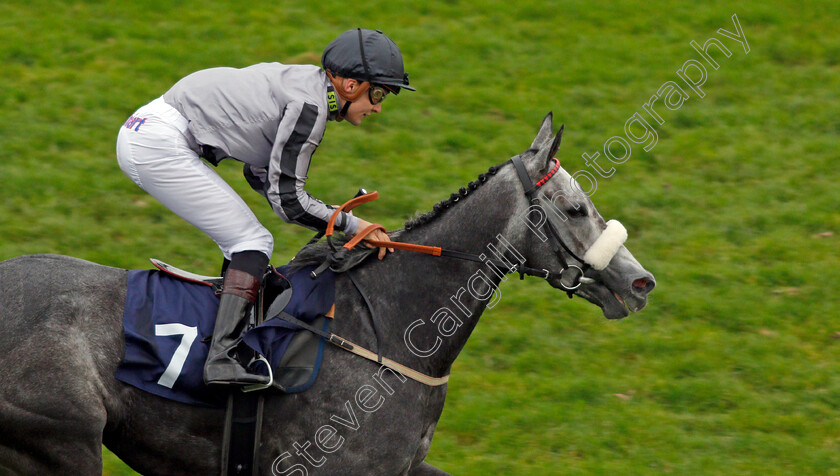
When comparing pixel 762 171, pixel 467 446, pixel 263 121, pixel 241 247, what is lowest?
pixel 467 446

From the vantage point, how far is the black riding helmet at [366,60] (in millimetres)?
4758

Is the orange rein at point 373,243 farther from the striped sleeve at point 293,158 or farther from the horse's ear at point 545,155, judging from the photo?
the horse's ear at point 545,155

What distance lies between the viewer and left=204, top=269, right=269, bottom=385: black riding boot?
441 centimetres

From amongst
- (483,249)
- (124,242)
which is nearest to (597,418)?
(483,249)

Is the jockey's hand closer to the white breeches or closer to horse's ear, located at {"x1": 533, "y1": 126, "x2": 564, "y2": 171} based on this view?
the white breeches

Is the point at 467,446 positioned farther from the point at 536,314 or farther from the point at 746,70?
the point at 746,70

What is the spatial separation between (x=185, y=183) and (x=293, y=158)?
23.3 inches

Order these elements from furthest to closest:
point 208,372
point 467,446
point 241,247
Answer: point 467,446 → point 241,247 → point 208,372

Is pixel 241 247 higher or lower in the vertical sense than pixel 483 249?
lower

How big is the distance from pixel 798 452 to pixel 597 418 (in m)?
1.42

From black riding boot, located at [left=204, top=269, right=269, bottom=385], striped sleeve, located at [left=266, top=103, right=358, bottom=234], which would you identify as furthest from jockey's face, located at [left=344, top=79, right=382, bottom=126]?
black riding boot, located at [left=204, top=269, right=269, bottom=385]

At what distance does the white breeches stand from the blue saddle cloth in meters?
0.32

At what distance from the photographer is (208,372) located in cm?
441

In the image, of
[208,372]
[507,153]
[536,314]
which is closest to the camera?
[208,372]
